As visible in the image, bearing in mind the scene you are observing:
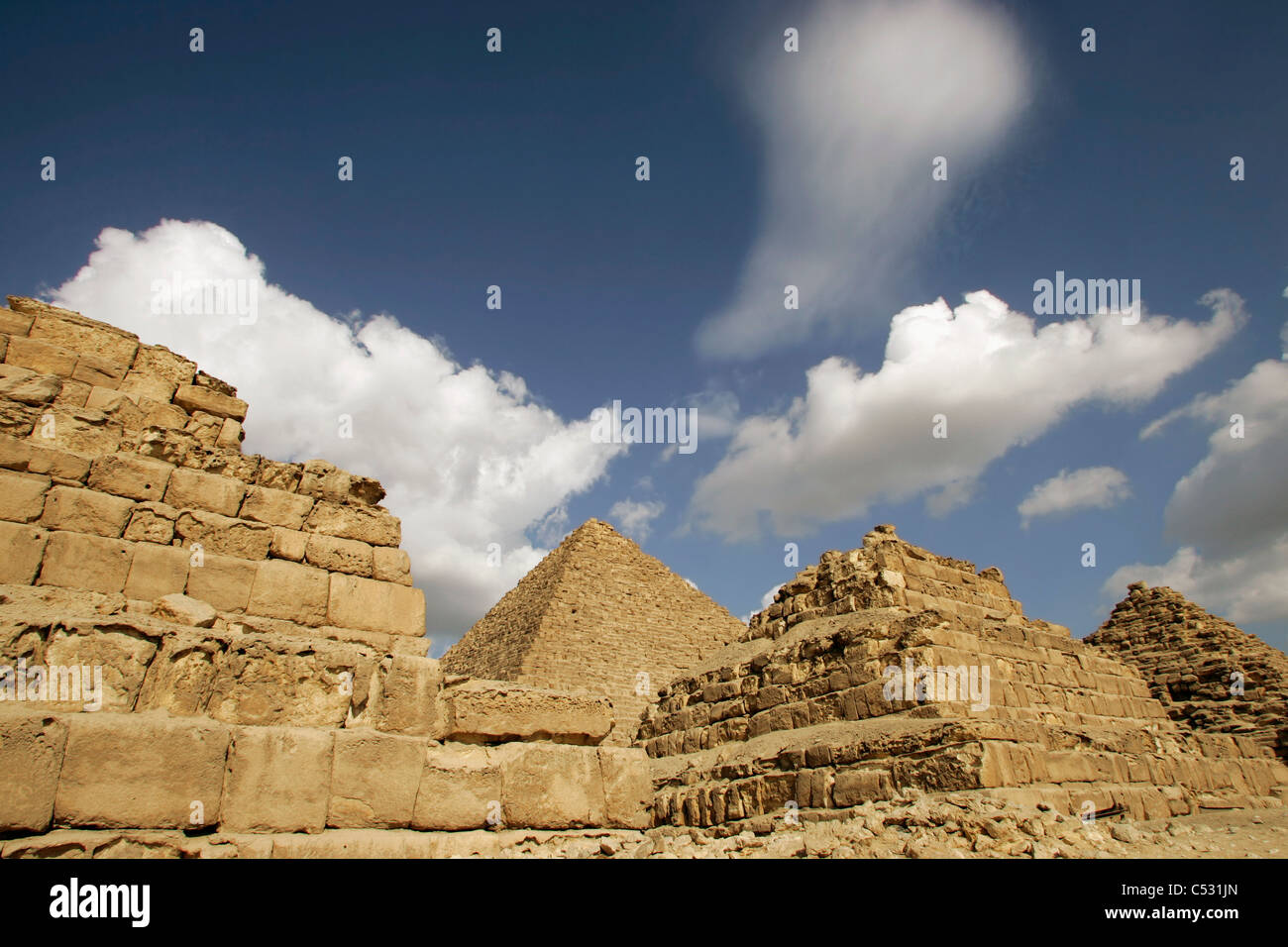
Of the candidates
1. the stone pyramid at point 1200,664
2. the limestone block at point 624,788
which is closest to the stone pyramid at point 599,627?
the stone pyramid at point 1200,664

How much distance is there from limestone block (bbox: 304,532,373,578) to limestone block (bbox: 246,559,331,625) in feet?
0.32

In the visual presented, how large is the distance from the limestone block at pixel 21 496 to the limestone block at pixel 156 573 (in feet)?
1.80

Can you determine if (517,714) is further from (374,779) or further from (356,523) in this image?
(356,523)

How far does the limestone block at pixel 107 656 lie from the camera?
10.8ft

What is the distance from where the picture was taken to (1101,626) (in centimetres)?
3058

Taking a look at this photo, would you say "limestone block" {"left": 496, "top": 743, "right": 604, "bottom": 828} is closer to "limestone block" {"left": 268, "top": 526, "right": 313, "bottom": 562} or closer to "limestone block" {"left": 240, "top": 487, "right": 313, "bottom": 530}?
"limestone block" {"left": 268, "top": 526, "right": 313, "bottom": 562}

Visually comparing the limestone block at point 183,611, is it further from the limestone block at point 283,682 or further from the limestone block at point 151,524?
the limestone block at point 151,524

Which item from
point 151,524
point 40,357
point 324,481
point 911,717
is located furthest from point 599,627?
point 151,524

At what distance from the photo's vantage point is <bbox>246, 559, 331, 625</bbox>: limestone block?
4.50 m

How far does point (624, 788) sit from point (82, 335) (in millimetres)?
4999
